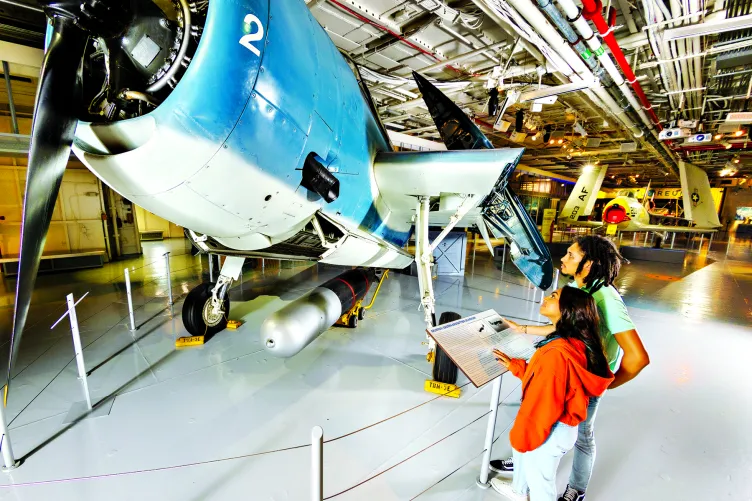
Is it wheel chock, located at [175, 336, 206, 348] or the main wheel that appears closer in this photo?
wheel chock, located at [175, 336, 206, 348]

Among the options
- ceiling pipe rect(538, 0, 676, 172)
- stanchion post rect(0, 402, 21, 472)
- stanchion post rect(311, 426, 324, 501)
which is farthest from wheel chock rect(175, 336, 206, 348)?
ceiling pipe rect(538, 0, 676, 172)

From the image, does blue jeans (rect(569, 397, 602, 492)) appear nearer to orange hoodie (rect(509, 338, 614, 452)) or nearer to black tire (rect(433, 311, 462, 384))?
orange hoodie (rect(509, 338, 614, 452))

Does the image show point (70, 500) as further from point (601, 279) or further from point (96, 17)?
point (601, 279)

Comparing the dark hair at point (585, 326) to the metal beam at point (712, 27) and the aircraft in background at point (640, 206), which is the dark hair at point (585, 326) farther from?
the aircraft in background at point (640, 206)

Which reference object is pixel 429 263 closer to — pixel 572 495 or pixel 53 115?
pixel 572 495

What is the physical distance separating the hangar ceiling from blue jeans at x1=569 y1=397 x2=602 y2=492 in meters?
3.77

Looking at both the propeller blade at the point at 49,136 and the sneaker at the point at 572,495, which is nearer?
the propeller blade at the point at 49,136

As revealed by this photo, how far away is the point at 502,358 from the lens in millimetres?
1893

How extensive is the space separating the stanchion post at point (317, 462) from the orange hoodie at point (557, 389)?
1059mm

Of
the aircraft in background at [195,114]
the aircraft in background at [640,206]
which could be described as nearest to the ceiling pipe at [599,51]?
the aircraft in background at [195,114]

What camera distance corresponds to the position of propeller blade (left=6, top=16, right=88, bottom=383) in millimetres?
1242

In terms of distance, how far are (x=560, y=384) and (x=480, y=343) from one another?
28.2 inches

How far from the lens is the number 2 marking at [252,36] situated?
1.47 metres

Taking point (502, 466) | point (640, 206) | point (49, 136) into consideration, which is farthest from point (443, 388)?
point (640, 206)
